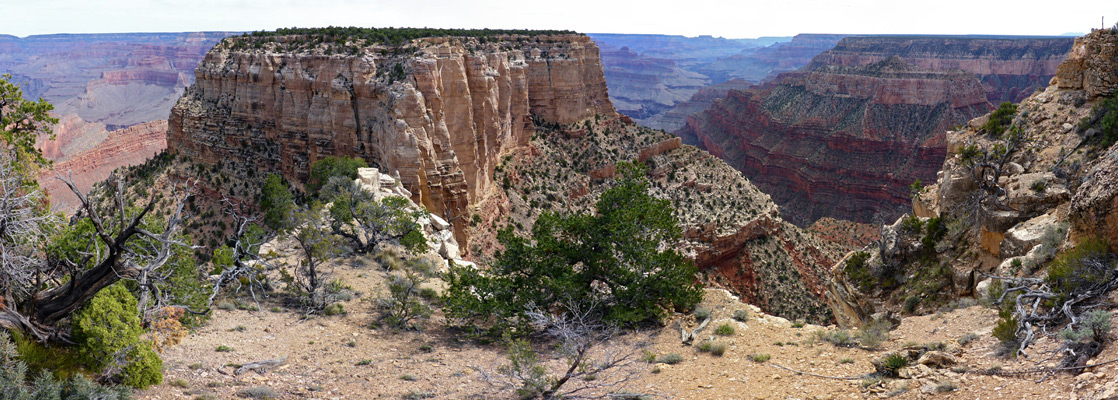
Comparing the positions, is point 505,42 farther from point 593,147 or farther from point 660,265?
point 660,265

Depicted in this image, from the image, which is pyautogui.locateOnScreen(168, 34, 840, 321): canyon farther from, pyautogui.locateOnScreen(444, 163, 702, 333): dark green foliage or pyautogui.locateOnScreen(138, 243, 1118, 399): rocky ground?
pyautogui.locateOnScreen(138, 243, 1118, 399): rocky ground

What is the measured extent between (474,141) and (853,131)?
80128mm

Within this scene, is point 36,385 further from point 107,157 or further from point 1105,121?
point 107,157

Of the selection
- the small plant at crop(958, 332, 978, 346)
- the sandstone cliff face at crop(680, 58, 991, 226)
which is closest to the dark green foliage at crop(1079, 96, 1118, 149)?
the small plant at crop(958, 332, 978, 346)

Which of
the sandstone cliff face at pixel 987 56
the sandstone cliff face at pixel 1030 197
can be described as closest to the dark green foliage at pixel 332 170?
the sandstone cliff face at pixel 1030 197

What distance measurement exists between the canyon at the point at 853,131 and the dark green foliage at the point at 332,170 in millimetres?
69319

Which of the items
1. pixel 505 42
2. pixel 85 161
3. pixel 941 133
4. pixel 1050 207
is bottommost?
pixel 85 161

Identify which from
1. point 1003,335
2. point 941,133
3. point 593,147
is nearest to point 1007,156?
point 1003,335

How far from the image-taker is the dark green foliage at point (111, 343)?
1015 centimetres

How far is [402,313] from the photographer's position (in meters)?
17.3

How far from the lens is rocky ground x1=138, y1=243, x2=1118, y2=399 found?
989 cm

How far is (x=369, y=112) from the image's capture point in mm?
36219

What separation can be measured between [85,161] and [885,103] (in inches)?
4879

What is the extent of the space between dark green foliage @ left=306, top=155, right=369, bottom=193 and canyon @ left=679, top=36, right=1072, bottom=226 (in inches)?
2729
